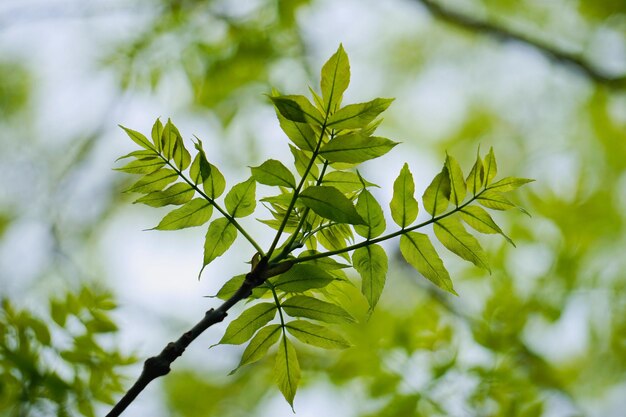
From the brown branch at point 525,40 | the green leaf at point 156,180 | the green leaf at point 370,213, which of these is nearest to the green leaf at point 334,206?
the green leaf at point 370,213

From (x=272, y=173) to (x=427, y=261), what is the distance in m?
0.30

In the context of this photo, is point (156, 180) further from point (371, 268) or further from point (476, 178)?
point (476, 178)

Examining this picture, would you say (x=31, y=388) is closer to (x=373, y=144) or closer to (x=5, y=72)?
(x=373, y=144)

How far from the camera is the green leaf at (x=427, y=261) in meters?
1.01

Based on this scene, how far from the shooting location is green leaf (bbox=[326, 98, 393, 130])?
3.16 feet

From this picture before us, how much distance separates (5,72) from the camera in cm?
484

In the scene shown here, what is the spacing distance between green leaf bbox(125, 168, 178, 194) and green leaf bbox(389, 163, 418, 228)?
39 centimetres

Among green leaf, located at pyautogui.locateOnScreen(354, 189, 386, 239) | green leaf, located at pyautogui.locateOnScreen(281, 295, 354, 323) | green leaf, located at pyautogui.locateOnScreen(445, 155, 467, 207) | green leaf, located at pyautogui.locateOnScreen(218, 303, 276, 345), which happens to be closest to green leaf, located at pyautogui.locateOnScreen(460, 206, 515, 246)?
green leaf, located at pyautogui.locateOnScreen(445, 155, 467, 207)

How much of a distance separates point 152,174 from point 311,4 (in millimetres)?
2253

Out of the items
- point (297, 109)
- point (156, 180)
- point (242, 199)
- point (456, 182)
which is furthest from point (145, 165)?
point (456, 182)

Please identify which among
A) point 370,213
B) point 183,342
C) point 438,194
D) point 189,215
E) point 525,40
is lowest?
point 183,342

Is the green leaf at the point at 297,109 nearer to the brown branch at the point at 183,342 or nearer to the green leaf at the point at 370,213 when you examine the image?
the green leaf at the point at 370,213

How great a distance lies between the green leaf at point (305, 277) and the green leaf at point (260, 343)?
135mm

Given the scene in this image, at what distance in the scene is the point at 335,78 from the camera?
0.97m
